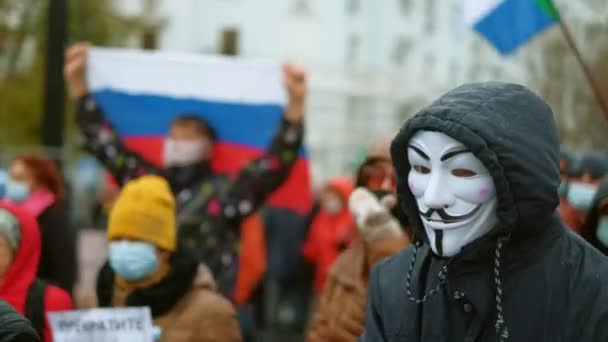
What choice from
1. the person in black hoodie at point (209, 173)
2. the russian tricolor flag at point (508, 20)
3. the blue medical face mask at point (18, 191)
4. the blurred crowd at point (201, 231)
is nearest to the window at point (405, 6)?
the blurred crowd at point (201, 231)

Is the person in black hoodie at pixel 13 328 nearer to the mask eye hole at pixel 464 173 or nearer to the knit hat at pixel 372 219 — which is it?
the mask eye hole at pixel 464 173

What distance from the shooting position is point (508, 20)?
804cm

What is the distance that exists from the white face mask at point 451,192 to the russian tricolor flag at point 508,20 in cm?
410

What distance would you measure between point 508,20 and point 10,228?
12.8ft

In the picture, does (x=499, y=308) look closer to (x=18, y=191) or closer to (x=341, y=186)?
(x=18, y=191)

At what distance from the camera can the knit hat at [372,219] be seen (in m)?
5.49

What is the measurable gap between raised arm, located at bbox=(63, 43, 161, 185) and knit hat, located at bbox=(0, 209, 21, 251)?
Result: 6.30ft

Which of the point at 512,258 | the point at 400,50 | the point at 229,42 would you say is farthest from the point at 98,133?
the point at 400,50

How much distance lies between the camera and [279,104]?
7980 mm

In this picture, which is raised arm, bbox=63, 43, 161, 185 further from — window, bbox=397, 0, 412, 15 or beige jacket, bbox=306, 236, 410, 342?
window, bbox=397, 0, 412, 15

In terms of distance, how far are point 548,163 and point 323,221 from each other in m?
7.67

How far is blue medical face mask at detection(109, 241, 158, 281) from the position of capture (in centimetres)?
523

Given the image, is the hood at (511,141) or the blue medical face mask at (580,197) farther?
the blue medical face mask at (580,197)

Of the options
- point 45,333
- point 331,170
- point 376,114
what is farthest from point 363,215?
point 376,114
